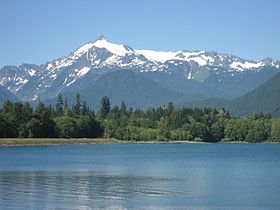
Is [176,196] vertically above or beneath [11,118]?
beneath

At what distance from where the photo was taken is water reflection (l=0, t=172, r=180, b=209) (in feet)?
180

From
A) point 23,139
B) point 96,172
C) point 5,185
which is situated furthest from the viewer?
point 23,139

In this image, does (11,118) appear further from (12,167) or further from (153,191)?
(153,191)

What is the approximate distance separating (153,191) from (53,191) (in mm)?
9112

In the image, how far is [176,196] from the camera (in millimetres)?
59281

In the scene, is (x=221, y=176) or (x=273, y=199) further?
(x=221, y=176)

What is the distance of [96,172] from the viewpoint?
8744 cm

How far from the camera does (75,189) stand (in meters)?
64.3

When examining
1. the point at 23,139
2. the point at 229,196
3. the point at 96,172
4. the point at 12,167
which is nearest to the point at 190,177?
the point at 96,172

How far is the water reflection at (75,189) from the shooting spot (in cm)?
5472

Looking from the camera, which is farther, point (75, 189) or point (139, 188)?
point (139, 188)

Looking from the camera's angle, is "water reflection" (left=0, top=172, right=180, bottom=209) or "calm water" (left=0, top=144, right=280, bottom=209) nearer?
"calm water" (left=0, top=144, right=280, bottom=209)

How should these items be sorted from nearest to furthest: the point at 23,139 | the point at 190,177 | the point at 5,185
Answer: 1. the point at 5,185
2. the point at 190,177
3. the point at 23,139

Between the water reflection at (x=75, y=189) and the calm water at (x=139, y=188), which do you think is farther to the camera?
the water reflection at (x=75, y=189)
